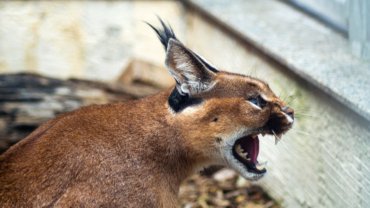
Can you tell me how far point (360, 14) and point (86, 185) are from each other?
2570mm

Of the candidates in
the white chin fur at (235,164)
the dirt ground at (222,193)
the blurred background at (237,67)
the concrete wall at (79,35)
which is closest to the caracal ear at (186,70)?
the white chin fur at (235,164)

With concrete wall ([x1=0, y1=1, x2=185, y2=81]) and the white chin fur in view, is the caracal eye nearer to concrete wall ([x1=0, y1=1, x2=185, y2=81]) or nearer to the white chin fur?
the white chin fur

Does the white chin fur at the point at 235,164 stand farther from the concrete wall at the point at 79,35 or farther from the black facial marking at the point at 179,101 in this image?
the concrete wall at the point at 79,35

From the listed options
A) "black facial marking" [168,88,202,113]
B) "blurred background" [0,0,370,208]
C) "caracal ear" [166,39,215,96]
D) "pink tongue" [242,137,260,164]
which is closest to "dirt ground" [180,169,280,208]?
"blurred background" [0,0,370,208]

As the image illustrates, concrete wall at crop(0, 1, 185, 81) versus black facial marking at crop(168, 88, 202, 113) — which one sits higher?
black facial marking at crop(168, 88, 202, 113)

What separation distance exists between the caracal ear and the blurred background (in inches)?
43.6

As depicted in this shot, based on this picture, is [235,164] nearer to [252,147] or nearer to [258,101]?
[252,147]

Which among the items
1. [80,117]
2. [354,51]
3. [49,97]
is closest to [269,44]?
[354,51]

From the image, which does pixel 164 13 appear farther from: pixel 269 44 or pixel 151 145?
pixel 151 145

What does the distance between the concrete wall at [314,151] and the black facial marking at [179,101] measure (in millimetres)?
832

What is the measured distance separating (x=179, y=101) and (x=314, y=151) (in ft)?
4.68

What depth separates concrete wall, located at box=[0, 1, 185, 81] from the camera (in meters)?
8.05

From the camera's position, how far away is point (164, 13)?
8.29m

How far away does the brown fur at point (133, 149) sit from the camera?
15.3 ft
